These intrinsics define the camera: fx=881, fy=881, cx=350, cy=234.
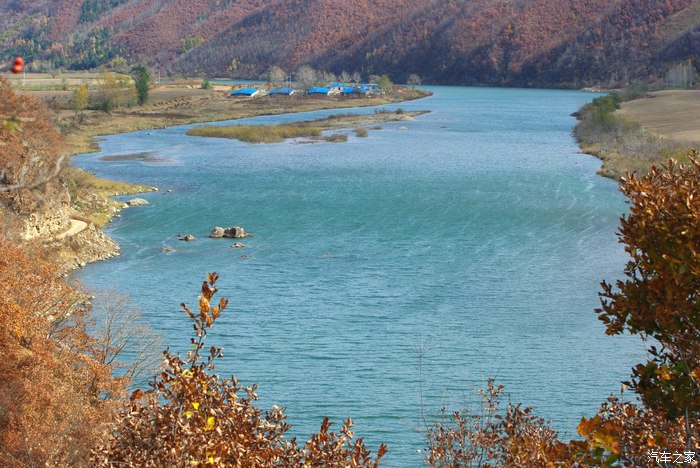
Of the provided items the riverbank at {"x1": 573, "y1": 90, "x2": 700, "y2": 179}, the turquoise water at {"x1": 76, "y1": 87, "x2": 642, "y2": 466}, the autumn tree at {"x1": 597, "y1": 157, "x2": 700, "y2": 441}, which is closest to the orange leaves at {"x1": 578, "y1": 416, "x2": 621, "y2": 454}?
the autumn tree at {"x1": 597, "y1": 157, "x2": 700, "y2": 441}

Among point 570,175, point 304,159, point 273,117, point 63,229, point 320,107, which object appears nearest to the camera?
point 63,229

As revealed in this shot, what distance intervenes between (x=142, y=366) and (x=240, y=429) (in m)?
13.9

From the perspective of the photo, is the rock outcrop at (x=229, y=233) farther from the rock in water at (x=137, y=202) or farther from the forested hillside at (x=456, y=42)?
the forested hillside at (x=456, y=42)

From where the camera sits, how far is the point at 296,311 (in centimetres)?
2319

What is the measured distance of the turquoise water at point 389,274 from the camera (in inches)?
719

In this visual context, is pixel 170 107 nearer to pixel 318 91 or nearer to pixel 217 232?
pixel 318 91

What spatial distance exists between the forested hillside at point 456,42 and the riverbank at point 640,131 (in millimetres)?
40874

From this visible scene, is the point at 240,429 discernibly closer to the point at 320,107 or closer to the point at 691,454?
the point at 691,454

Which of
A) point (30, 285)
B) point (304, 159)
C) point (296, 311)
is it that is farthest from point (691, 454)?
point (304, 159)

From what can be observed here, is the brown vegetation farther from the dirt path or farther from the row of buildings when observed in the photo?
the row of buildings

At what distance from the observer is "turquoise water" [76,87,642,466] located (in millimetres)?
18250

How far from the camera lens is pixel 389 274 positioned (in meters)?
26.8

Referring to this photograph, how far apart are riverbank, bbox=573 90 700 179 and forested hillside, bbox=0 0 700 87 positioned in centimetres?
4087

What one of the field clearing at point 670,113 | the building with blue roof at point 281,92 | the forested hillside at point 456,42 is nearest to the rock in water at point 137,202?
the field clearing at point 670,113
